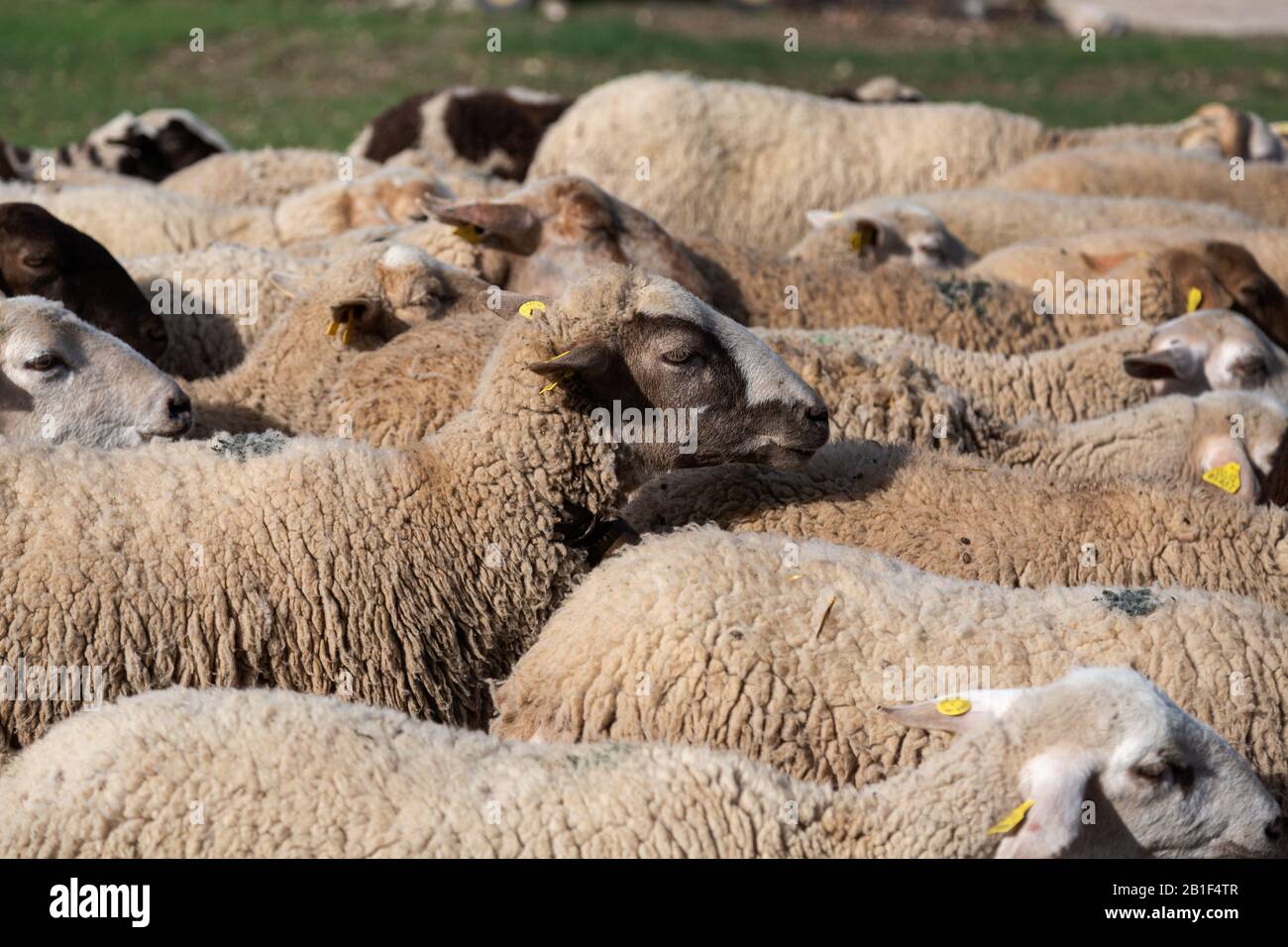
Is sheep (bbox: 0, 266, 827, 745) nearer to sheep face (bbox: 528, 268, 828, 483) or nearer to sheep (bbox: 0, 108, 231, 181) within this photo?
sheep face (bbox: 528, 268, 828, 483)

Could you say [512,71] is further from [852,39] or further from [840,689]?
[840,689]

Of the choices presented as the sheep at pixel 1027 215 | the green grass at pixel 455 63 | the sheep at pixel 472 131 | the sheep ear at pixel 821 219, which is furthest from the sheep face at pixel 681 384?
the green grass at pixel 455 63

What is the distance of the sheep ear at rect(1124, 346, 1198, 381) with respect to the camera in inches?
243

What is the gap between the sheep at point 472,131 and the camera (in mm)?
11039

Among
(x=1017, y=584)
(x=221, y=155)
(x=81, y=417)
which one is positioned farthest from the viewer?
(x=221, y=155)

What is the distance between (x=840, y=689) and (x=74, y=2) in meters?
24.7

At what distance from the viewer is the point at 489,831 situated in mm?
3314

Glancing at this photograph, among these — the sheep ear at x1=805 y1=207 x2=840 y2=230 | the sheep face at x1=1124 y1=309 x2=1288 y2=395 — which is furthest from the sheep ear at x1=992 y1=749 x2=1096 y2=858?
the sheep ear at x1=805 y1=207 x2=840 y2=230

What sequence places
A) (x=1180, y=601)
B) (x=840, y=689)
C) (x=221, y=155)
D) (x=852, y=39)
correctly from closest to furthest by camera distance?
1. (x=840, y=689)
2. (x=1180, y=601)
3. (x=221, y=155)
4. (x=852, y=39)

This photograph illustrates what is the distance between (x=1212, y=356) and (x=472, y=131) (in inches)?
242

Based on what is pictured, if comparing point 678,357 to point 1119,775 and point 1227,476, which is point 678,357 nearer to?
point 1119,775

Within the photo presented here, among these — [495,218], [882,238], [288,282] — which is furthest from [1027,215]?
[288,282]

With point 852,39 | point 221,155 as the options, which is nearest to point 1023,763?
point 221,155

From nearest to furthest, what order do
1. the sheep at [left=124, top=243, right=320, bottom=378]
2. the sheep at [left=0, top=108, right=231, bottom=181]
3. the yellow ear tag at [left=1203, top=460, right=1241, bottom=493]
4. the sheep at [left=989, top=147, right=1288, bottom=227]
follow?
the yellow ear tag at [left=1203, top=460, right=1241, bottom=493] < the sheep at [left=124, top=243, right=320, bottom=378] < the sheep at [left=989, top=147, right=1288, bottom=227] < the sheep at [left=0, top=108, right=231, bottom=181]
